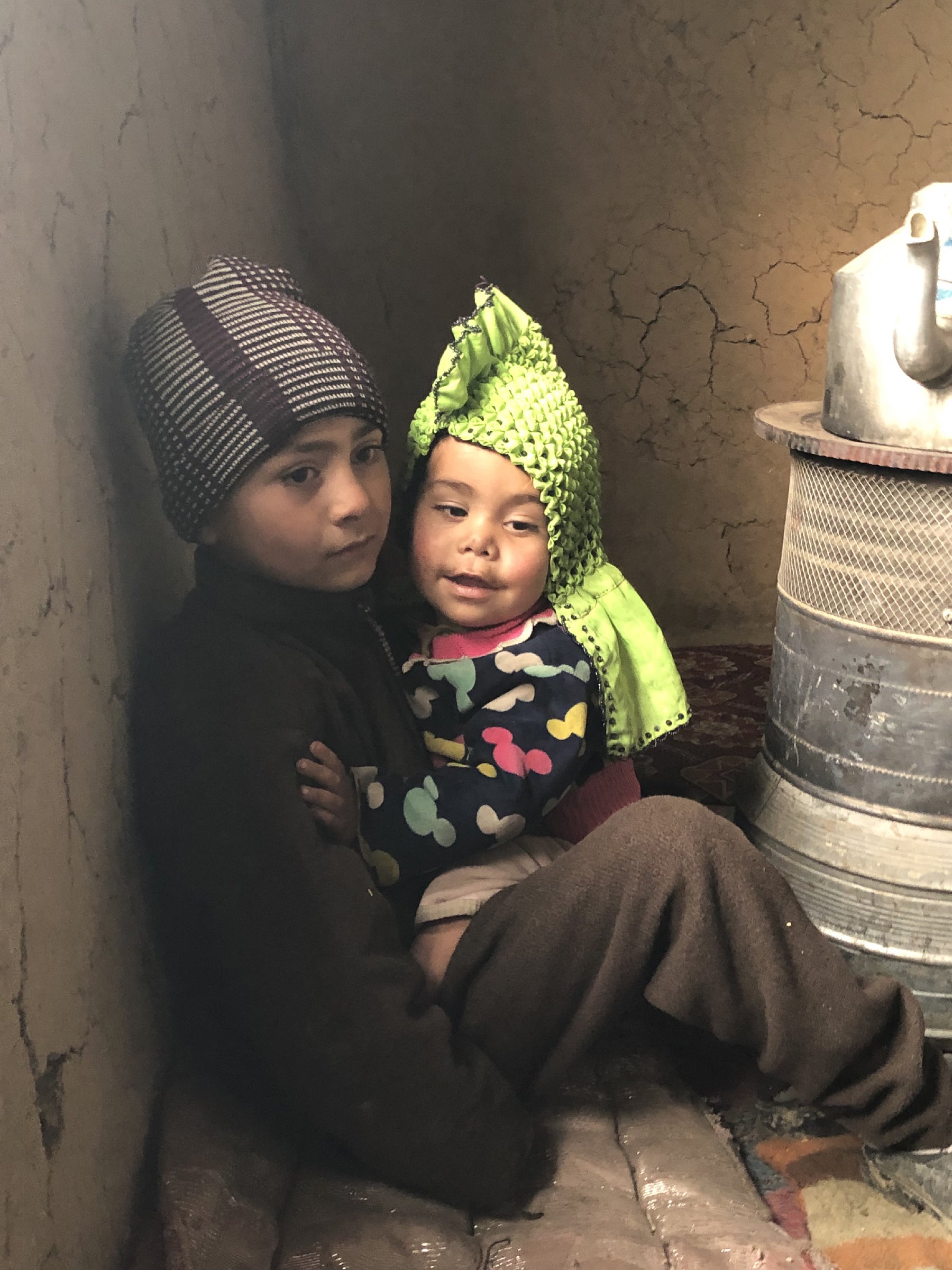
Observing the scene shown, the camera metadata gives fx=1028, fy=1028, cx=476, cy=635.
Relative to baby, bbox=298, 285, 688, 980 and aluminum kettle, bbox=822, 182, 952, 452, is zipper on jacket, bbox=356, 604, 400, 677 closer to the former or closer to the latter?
baby, bbox=298, 285, 688, 980

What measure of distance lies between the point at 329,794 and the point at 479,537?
365 millimetres

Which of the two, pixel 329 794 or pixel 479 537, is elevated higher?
pixel 479 537

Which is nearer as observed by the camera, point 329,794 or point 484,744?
point 329,794

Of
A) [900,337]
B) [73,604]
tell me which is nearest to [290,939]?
[73,604]

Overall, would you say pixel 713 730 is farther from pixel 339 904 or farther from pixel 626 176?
pixel 339 904

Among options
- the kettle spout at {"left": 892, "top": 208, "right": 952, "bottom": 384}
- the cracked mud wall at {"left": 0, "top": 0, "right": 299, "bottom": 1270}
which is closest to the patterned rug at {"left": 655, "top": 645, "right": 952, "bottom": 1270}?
the cracked mud wall at {"left": 0, "top": 0, "right": 299, "bottom": 1270}

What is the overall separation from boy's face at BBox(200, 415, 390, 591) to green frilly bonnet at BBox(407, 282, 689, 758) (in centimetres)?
15

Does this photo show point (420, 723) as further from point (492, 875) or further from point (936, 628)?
point (936, 628)

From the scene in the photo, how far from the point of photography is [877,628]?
1352 millimetres

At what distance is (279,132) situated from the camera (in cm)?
202

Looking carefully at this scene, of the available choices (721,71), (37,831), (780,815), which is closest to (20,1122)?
(37,831)

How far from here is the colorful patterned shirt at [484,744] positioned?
1.10 m

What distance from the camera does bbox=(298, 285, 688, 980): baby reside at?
43.9 inches

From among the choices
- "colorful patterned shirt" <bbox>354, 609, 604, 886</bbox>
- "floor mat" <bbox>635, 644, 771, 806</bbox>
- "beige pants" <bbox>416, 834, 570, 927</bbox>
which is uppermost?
"colorful patterned shirt" <bbox>354, 609, 604, 886</bbox>
